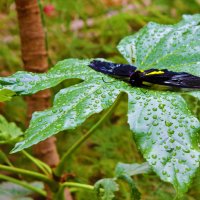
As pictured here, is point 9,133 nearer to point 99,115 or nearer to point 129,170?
point 129,170

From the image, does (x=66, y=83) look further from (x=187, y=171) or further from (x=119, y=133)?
(x=187, y=171)

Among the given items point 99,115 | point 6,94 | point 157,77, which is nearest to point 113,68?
point 157,77

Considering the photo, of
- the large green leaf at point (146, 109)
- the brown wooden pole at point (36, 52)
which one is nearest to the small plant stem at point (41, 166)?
the brown wooden pole at point (36, 52)

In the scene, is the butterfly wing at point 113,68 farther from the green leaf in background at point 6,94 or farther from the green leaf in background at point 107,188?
the green leaf in background at point 107,188

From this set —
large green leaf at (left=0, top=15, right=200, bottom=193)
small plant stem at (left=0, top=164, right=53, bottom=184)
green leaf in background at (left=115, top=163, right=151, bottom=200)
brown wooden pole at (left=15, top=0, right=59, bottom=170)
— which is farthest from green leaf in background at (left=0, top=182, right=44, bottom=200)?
large green leaf at (left=0, top=15, right=200, bottom=193)

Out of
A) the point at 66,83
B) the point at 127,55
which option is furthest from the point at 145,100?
the point at 66,83
